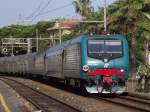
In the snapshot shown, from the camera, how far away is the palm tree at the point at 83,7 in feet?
322

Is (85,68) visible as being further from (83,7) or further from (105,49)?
(83,7)

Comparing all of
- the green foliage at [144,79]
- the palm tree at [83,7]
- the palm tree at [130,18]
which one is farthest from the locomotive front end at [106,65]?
the palm tree at [83,7]

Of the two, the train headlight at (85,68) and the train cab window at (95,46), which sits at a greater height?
the train cab window at (95,46)

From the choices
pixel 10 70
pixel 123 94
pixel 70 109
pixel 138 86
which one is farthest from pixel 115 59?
pixel 10 70

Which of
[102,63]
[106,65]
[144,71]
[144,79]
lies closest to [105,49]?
[102,63]

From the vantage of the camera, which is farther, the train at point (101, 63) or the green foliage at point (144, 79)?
the green foliage at point (144, 79)

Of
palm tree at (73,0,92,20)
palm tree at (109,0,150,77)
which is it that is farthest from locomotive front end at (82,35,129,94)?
palm tree at (73,0,92,20)

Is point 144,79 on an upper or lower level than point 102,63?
lower

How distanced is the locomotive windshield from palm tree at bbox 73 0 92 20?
68.1m

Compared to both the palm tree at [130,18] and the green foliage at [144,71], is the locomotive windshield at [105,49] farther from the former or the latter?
the palm tree at [130,18]

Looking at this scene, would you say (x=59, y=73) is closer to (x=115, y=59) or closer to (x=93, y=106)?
(x=115, y=59)

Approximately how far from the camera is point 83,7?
99.9 meters

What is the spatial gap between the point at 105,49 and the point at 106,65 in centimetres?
94

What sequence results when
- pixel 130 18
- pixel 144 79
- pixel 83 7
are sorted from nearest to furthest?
pixel 144 79 → pixel 130 18 → pixel 83 7
